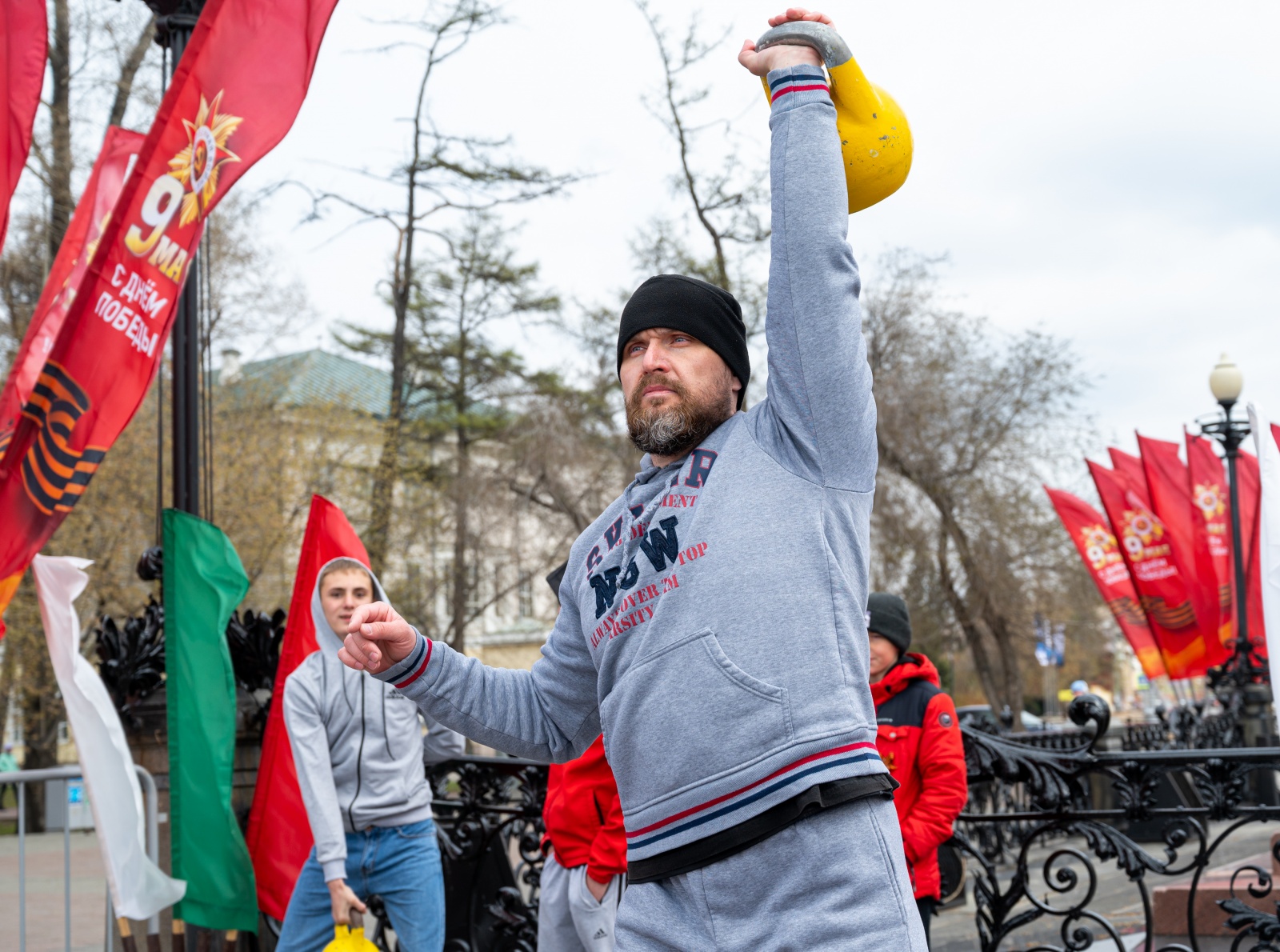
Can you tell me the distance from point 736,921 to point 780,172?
117 centimetres


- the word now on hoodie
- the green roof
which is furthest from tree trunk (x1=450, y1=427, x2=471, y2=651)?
the word now on hoodie

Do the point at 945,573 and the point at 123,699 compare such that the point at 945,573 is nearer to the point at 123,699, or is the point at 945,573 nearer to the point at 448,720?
the point at 123,699

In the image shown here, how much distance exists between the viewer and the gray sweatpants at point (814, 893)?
180 cm

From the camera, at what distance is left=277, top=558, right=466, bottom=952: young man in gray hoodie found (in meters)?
5.05

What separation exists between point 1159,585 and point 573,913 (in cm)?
1558

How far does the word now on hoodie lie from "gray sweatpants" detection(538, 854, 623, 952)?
2.01 metres

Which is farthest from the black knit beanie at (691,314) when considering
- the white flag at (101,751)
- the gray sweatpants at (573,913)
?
the white flag at (101,751)

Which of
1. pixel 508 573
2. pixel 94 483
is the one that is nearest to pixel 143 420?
pixel 94 483

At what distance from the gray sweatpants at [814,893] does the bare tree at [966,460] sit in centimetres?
1901

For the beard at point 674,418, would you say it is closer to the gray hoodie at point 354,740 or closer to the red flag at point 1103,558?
the gray hoodie at point 354,740

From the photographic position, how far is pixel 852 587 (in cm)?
196

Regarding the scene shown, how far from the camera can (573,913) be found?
13.3 feet

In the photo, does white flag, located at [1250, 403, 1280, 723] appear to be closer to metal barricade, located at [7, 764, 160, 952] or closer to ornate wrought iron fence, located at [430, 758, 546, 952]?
ornate wrought iron fence, located at [430, 758, 546, 952]

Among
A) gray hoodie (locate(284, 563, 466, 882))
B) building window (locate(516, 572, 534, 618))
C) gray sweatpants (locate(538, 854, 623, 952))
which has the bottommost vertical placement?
gray sweatpants (locate(538, 854, 623, 952))
